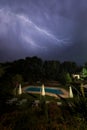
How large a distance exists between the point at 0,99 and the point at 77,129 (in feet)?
18.6

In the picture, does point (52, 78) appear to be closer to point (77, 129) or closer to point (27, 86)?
point (27, 86)

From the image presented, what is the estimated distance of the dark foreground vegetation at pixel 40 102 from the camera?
3.56 m

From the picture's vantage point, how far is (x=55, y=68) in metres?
48.4

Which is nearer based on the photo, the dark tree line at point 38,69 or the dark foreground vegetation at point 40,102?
the dark foreground vegetation at point 40,102

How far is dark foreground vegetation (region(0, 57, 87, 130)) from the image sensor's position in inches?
140

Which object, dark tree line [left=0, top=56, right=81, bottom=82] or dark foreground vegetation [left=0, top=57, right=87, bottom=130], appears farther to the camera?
dark tree line [left=0, top=56, right=81, bottom=82]

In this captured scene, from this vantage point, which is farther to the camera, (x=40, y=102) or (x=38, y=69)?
(x=38, y=69)

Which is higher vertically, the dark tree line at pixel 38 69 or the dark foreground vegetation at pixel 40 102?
the dark tree line at pixel 38 69

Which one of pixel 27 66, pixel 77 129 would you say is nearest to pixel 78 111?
pixel 77 129

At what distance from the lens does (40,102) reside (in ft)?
25.0

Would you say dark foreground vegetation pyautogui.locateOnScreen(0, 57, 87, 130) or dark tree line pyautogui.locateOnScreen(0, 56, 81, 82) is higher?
dark tree line pyautogui.locateOnScreen(0, 56, 81, 82)

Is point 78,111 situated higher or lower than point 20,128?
higher

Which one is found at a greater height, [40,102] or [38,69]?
[38,69]

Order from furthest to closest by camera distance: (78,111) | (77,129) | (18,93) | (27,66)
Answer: (27,66), (18,93), (78,111), (77,129)
